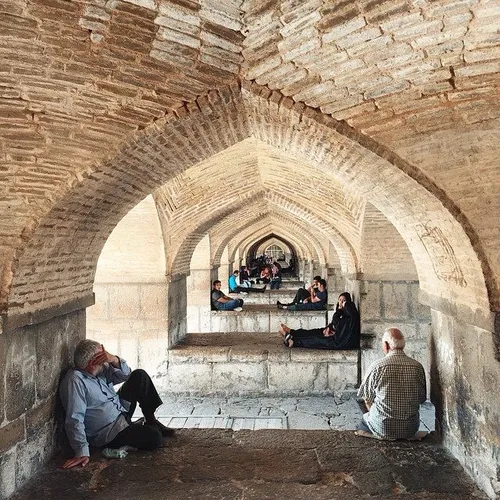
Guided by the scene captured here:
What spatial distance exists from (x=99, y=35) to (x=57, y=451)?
312cm

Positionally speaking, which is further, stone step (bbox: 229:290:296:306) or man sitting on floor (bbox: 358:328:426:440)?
stone step (bbox: 229:290:296:306)

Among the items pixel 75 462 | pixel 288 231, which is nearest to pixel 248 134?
pixel 75 462

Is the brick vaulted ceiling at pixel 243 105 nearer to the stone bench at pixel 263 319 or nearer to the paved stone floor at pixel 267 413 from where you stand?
the paved stone floor at pixel 267 413

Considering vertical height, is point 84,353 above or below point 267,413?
above

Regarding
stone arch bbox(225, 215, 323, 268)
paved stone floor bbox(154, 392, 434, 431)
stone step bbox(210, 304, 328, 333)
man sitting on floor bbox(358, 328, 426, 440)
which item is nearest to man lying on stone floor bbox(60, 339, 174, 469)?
man sitting on floor bbox(358, 328, 426, 440)

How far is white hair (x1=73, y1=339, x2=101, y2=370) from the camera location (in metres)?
4.18

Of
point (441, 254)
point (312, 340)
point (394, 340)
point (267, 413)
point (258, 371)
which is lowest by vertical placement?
point (267, 413)

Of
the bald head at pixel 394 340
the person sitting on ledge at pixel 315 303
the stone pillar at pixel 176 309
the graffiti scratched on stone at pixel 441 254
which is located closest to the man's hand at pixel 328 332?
the stone pillar at pixel 176 309

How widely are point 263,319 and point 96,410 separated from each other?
→ 284 inches

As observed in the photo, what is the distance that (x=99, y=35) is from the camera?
2.61 m

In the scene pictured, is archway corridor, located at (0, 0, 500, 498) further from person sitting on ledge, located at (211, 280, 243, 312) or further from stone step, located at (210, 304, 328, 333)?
person sitting on ledge, located at (211, 280, 243, 312)

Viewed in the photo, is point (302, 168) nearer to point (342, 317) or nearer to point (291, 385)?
point (342, 317)

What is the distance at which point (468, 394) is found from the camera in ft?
12.4

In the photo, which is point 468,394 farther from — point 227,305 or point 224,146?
point 227,305
